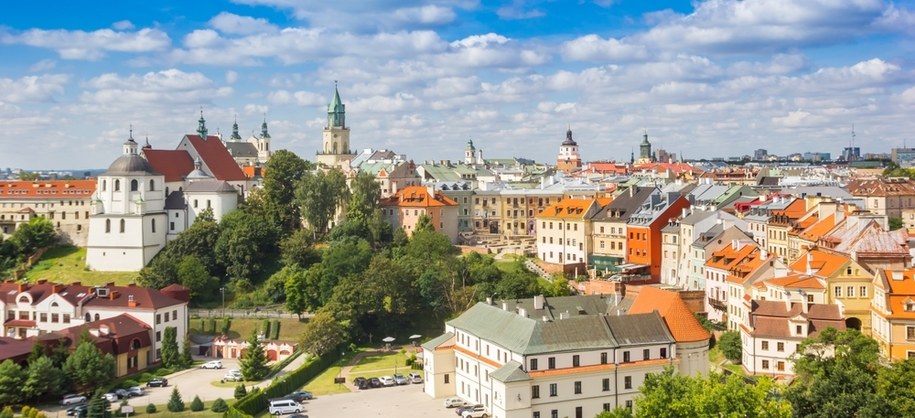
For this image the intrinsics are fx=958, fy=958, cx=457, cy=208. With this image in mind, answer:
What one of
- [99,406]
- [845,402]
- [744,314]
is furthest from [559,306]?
[99,406]

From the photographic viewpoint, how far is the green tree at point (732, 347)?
56281 mm

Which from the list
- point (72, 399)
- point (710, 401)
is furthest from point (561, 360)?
point (72, 399)

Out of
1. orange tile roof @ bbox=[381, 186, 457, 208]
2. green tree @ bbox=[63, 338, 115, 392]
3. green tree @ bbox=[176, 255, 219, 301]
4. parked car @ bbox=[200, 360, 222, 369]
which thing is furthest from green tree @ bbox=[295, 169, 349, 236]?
green tree @ bbox=[63, 338, 115, 392]

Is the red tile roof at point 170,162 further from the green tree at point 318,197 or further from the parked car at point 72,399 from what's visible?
the parked car at point 72,399

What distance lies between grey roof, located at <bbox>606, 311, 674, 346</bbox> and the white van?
1751 centimetres

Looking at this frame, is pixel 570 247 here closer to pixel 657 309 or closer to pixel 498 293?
pixel 498 293

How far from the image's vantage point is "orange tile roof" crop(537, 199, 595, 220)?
8350cm

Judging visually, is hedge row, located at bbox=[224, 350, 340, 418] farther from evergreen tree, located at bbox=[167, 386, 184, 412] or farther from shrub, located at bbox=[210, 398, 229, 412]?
evergreen tree, located at bbox=[167, 386, 184, 412]

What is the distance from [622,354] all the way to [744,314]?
1087 cm

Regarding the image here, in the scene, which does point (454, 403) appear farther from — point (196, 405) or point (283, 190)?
point (283, 190)

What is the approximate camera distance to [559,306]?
189 ft

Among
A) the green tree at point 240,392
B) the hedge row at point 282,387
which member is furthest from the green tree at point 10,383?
the hedge row at point 282,387

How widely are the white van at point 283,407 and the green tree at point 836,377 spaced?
2532cm

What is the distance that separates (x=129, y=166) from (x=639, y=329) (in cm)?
5372
